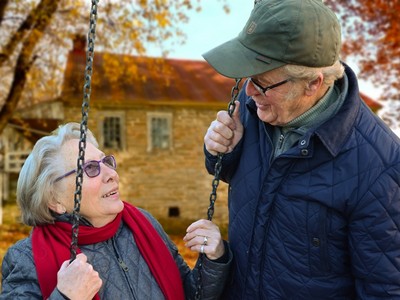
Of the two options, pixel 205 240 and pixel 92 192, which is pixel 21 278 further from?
pixel 205 240

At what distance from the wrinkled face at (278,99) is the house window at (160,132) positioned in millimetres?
14463

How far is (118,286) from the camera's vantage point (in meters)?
2.06

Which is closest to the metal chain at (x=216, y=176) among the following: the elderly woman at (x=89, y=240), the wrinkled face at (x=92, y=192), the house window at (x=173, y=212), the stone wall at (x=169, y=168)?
the elderly woman at (x=89, y=240)

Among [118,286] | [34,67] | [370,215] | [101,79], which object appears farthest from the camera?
[101,79]

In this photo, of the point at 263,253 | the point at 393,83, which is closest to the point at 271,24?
the point at 263,253

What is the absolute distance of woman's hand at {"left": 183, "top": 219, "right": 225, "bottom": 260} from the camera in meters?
2.12

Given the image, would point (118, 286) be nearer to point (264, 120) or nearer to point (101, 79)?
point (264, 120)

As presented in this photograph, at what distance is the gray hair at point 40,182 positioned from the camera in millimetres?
2057

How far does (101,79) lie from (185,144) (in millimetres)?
3578

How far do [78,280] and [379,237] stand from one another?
114cm

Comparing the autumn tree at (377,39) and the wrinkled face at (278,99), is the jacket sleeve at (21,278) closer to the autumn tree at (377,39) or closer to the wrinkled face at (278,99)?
the wrinkled face at (278,99)

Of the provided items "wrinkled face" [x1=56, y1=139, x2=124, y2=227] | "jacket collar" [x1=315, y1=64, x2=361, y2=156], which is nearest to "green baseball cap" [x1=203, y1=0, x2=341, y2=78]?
"jacket collar" [x1=315, y1=64, x2=361, y2=156]

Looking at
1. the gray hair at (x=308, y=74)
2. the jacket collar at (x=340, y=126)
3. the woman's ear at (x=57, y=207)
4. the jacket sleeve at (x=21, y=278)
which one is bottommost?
the jacket sleeve at (x=21, y=278)

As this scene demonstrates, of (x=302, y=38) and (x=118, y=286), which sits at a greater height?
(x=302, y=38)
